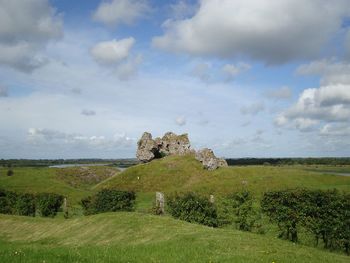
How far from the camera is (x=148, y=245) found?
21.2 m

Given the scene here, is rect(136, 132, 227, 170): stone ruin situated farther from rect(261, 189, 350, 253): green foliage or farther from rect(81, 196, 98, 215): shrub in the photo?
rect(261, 189, 350, 253): green foliage

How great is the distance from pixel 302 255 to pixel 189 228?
7.99 meters

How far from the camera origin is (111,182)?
98.8 m

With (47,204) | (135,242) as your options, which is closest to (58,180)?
(47,204)

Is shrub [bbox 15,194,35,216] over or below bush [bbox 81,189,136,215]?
below

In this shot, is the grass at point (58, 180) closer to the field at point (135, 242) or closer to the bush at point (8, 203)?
the bush at point (8, 203)

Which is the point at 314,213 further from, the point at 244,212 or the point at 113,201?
the point at 113,201

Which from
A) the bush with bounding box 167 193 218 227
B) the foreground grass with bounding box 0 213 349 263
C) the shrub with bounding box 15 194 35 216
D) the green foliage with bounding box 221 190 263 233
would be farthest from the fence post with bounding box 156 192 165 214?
the shrub with bounding box 15 194 35 216

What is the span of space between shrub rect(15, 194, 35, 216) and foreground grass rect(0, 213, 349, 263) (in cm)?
1514

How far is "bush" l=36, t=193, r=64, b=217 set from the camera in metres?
47.9

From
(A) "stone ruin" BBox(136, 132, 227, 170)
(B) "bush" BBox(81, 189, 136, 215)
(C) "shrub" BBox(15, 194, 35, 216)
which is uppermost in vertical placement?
(A) "stone ruin" BBox(136, 132, 227, 170)

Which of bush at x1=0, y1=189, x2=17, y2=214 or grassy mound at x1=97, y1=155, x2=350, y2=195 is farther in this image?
grassy mound at x1=97, y1=155, x2=350, y2=195

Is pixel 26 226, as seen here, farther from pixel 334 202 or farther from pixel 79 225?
pixel 334 202

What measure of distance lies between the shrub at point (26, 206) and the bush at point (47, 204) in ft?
2.70
